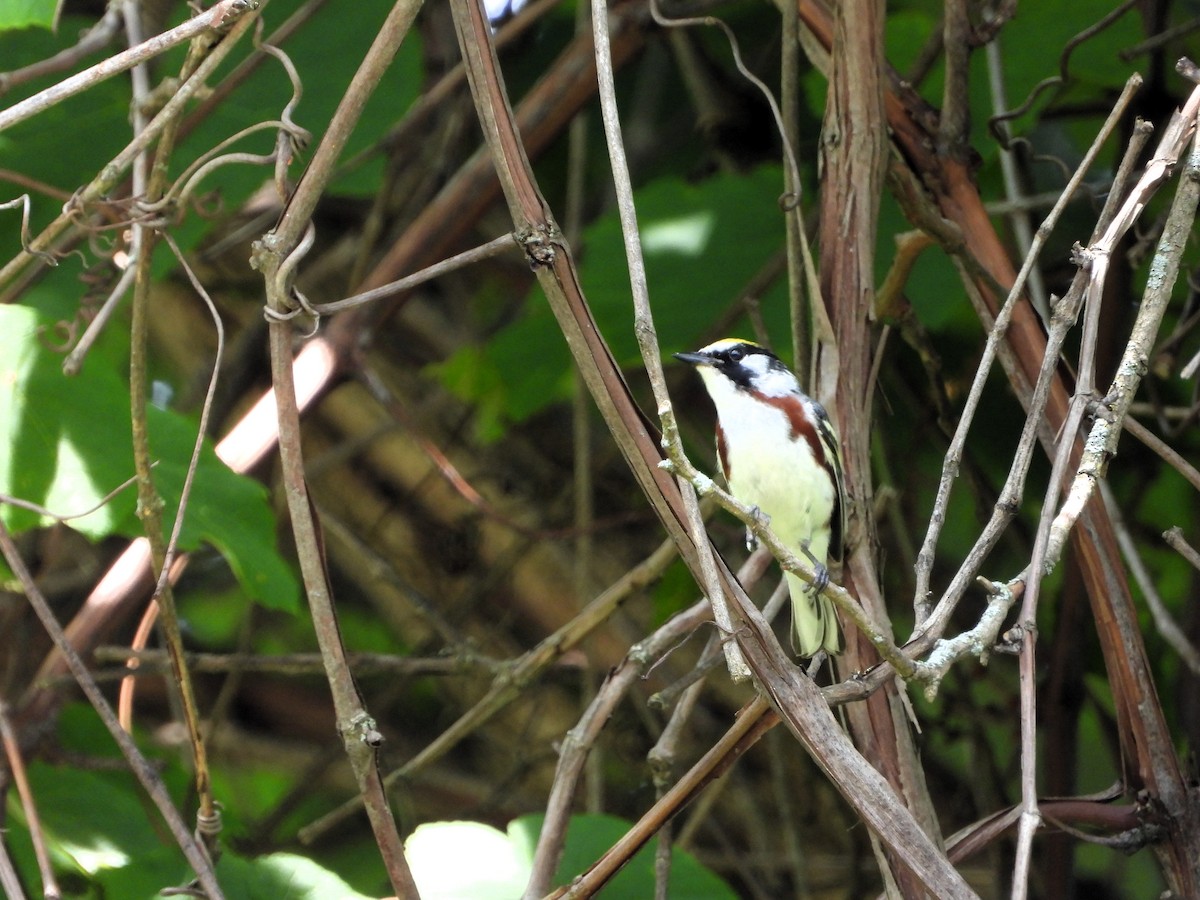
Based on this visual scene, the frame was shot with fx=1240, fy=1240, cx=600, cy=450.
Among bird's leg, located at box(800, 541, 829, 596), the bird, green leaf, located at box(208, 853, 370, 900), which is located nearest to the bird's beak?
the bird

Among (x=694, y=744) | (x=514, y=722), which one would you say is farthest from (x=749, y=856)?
(x=514, y=722)

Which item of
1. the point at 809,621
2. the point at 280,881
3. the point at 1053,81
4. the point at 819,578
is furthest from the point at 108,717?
the point at 1053,81

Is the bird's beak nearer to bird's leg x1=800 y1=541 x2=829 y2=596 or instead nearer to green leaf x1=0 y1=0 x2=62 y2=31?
bird's leg x1=800 y1=541 x2=829 y2=596

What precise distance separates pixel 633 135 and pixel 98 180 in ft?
7.55

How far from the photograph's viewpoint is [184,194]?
1.95 meters

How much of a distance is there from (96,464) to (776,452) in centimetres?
139

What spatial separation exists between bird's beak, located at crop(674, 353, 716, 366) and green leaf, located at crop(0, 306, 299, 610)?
1032 mm

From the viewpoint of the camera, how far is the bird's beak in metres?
2.86

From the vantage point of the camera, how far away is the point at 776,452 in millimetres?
2734

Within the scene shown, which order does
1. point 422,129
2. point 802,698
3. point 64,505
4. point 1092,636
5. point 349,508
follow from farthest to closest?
point 349,508 → point 422,129 → point 1092,636 → point 64,505 → point 802,698

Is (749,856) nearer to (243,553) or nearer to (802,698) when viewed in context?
(243,553)

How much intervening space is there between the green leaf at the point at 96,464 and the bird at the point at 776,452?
3.43ft

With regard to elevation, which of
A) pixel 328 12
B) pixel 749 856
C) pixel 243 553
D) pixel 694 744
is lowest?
pixel 749 856

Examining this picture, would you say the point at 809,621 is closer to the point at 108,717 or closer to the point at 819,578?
the point at 819,578
